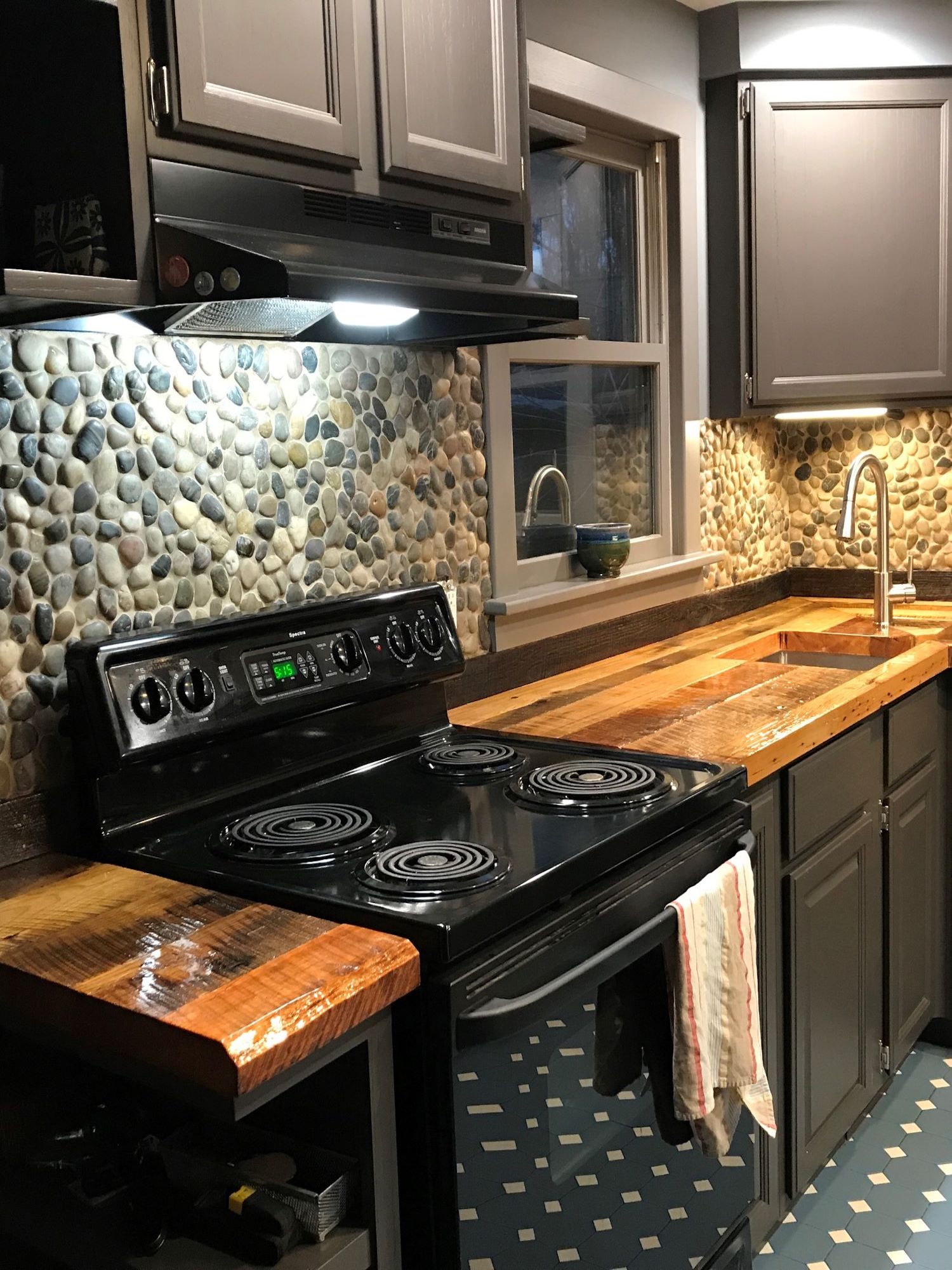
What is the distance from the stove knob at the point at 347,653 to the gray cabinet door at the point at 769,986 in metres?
0.69

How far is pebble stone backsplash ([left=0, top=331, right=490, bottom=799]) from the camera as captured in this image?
1635 mm

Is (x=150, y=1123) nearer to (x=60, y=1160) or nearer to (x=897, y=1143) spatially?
(x=60, y=1160)

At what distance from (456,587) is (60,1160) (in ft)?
4.29

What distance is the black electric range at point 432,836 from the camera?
52.4 inches

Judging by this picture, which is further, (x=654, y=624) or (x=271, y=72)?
(x=654, y=624)

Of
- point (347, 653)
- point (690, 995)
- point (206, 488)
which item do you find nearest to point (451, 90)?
point (206, 488)

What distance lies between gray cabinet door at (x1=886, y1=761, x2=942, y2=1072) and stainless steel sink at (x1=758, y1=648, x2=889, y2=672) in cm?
30

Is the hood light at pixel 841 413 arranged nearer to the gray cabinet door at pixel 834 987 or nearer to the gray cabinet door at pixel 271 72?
the gray cabinet door at pixel 834 987

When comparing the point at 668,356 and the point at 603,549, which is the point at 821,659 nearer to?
the point at 603,549

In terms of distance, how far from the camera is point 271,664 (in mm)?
1844

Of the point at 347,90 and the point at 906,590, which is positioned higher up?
the point at 347,90

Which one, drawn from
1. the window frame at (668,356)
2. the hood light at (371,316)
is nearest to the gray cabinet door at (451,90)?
the hood light at (371,316)

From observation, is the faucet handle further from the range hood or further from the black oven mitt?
the black oven mitt

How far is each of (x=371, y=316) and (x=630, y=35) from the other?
1.39m
